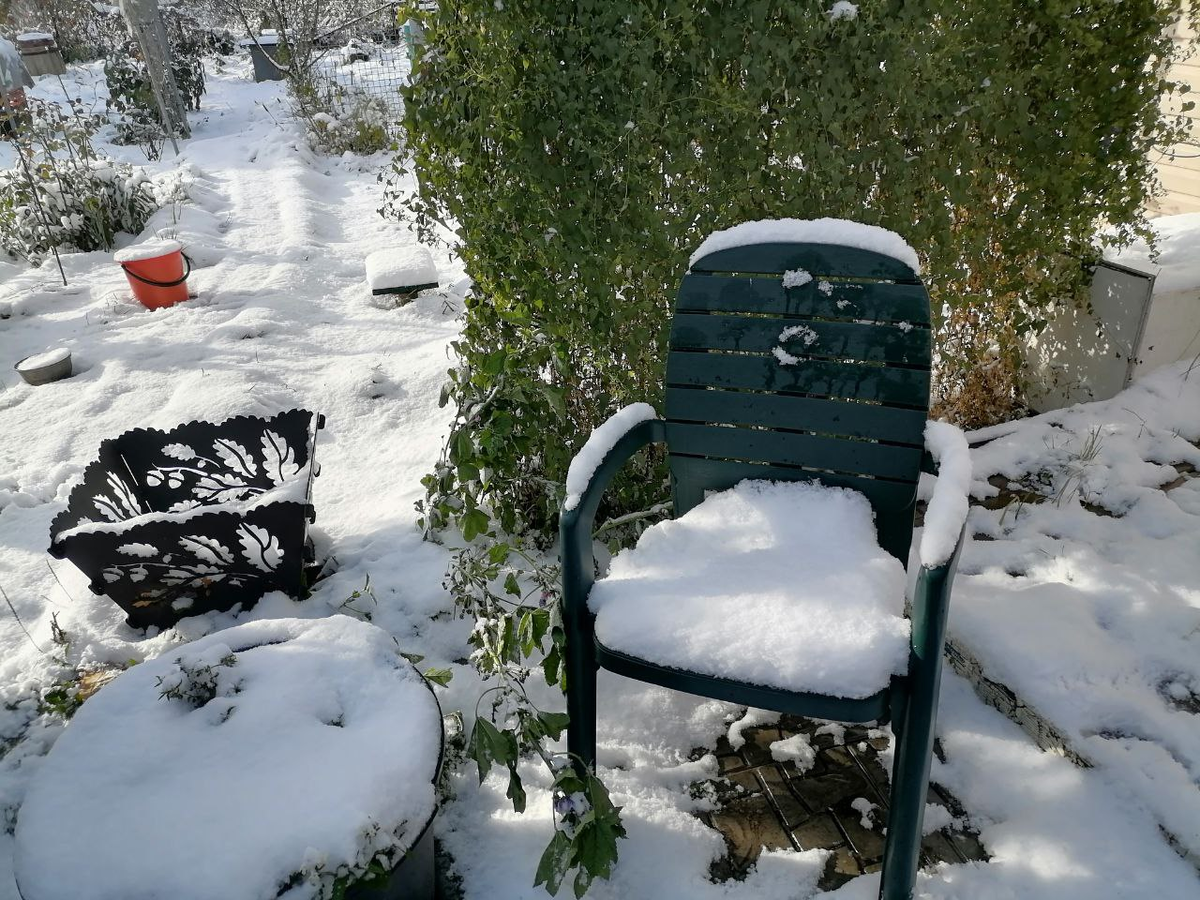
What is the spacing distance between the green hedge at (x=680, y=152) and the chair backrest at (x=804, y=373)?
1.30 ft

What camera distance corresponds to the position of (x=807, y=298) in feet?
6.02

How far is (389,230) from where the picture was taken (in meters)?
6.75

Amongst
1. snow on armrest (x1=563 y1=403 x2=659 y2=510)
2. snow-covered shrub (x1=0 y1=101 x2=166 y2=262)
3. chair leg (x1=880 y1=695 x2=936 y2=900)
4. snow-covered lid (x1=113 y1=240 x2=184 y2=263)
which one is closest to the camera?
chair leg (x1=880 y1=695 x2=936 y2=900)

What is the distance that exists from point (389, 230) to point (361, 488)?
13.5 feet

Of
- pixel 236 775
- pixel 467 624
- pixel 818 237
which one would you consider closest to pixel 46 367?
pixel 467 624

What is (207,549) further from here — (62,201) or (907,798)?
(62,201)

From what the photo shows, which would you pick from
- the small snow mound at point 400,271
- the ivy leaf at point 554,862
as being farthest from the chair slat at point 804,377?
the small snow mound at point 400,271

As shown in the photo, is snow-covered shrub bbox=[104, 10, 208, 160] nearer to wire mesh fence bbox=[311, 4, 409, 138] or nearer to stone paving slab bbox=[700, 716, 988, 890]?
wire mesh fence bbox=[311, 4, 409, 138]

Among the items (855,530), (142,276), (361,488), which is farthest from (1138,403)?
(142,276)

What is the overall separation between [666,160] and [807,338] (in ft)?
2.22

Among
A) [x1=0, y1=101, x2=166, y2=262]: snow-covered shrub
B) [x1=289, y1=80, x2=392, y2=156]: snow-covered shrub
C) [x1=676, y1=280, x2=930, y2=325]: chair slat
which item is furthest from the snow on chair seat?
[x1=289, y1=80, x2=392, y2=156]: snow-covered shrub

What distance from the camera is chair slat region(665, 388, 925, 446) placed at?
5.86 feet

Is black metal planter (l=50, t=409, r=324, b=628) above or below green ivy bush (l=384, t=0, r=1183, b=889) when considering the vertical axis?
below

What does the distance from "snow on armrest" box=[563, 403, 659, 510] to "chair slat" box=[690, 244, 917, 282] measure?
0.40 meters
